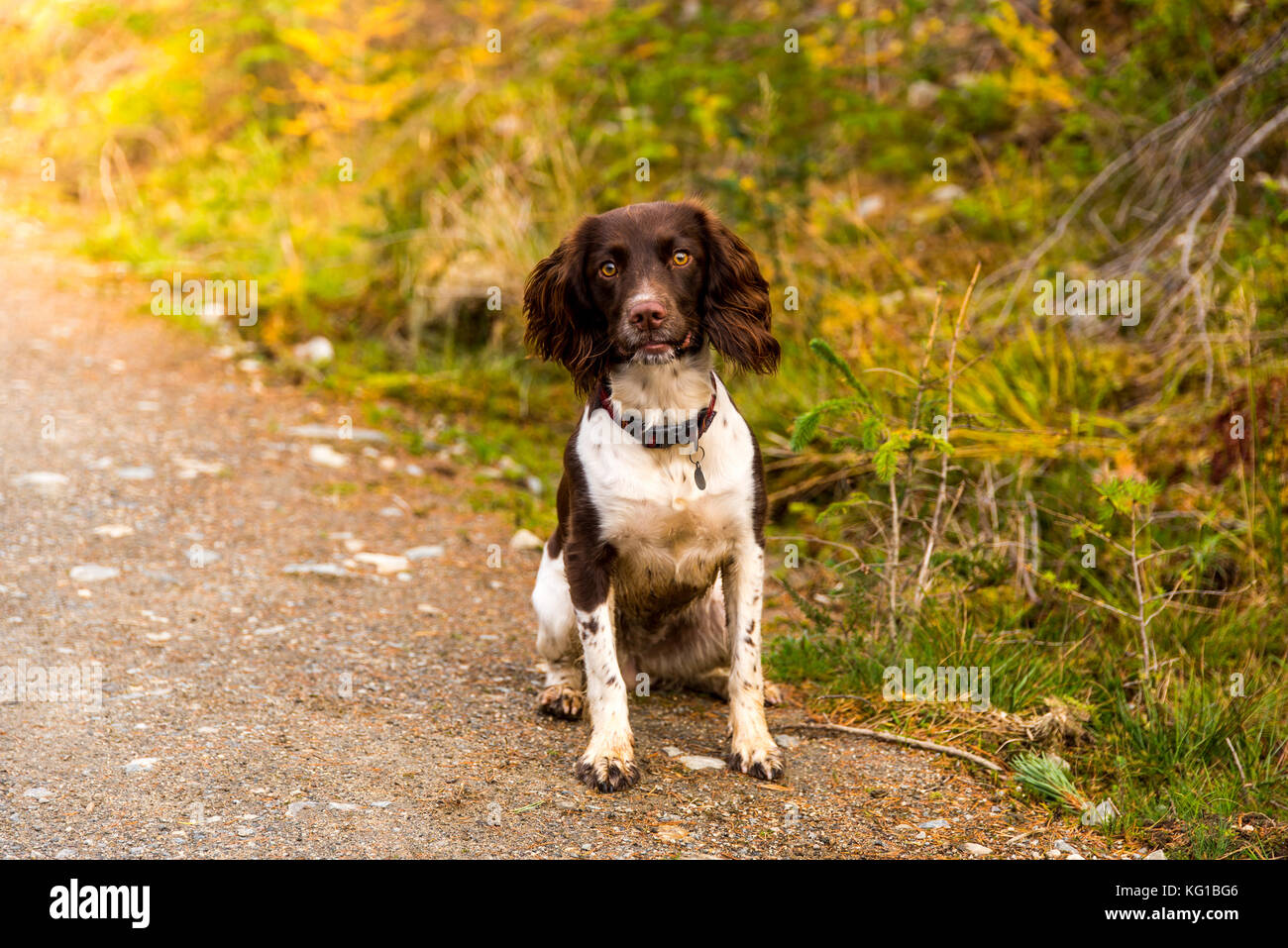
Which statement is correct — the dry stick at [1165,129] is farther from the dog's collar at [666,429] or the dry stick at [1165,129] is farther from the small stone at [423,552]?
the small stone at [423,552]

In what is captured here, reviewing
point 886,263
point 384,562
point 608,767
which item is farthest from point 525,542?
point 886,263

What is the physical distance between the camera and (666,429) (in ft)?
10.8

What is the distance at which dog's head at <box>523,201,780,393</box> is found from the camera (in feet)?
10.6

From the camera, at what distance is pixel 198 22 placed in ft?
35.5

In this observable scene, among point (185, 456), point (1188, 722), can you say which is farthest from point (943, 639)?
point (185, 456)

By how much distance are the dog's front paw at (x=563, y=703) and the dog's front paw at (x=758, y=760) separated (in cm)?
51

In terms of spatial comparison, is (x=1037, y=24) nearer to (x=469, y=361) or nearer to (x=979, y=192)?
(x=979, y=192)

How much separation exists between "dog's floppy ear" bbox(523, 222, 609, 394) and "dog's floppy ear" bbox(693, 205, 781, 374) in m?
0.31

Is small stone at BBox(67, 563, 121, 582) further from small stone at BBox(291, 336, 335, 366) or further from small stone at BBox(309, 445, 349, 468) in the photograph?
small stone at BBox(291, 336, 335, 366)

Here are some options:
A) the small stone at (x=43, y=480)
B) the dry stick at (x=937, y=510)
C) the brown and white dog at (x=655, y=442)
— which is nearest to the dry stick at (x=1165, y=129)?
the dry stick at (x=937, y=510)

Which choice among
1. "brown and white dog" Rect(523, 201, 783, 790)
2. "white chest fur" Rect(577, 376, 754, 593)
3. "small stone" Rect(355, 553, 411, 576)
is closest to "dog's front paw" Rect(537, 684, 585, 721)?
"brown and white dog" Rect(523, 201, 783, 790)

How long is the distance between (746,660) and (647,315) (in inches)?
38.6

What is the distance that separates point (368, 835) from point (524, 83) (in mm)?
6728

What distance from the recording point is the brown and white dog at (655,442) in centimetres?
328
